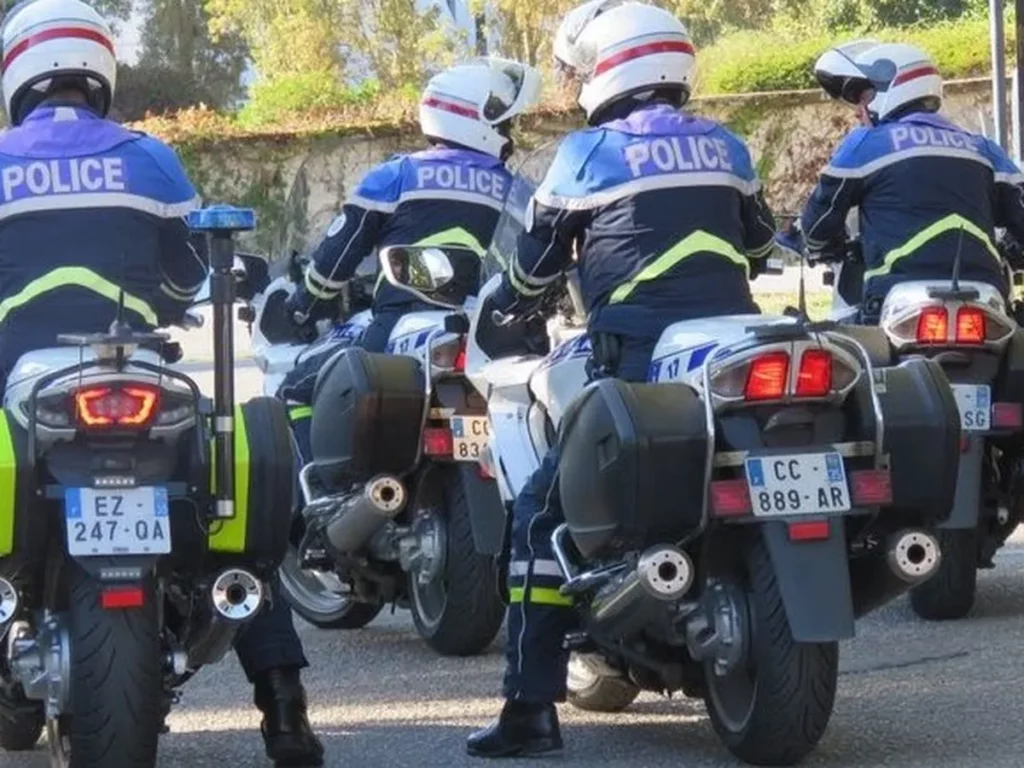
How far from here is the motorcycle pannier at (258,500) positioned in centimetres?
598

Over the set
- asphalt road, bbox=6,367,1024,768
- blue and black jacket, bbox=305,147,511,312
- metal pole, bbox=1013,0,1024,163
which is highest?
metal pole, bbox=1013,0,1024,163

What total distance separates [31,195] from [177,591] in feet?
3.51

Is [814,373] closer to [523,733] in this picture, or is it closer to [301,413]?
[523,733]

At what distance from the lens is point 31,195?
20.9 feet

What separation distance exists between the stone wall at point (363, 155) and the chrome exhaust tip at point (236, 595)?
2547 centimetres

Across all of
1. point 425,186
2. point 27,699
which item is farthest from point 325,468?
point 27,699

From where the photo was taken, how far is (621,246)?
6629 mm

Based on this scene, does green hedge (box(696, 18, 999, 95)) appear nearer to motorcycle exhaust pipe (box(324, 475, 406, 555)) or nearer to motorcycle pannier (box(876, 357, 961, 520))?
motorcycle exhaust pipe (box(324, 475, 406, 555))

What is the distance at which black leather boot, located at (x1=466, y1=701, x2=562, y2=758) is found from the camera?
6.60m

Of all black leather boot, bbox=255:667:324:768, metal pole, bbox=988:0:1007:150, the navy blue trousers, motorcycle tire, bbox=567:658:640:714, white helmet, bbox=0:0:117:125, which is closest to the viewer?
black leather boot, bbox=255:667:324:768

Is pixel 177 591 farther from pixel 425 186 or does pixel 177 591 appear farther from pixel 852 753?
pixel 425 186

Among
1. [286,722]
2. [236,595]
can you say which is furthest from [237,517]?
[286,722]

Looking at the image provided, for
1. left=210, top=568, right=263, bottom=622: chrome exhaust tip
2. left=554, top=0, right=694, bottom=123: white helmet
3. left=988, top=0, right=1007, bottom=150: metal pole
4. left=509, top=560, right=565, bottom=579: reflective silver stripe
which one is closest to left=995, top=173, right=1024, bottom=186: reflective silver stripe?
left=554, top=0, right=694, bottom=123: white helmet

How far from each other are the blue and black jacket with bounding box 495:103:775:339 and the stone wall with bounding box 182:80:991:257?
2456 cm
